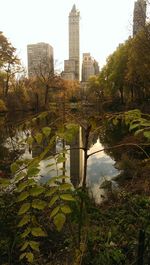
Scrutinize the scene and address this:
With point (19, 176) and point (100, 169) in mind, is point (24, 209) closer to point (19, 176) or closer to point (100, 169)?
point (19, 176)

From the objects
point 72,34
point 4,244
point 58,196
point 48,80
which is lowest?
point 4,244

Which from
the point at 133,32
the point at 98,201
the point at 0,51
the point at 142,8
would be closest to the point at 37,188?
the point at 98,201

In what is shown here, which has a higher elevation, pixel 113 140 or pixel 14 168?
pixel 14 168

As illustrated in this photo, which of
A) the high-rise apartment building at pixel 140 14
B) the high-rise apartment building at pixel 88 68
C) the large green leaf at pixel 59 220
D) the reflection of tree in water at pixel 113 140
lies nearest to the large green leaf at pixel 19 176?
the large green leaf at pixel 59 220

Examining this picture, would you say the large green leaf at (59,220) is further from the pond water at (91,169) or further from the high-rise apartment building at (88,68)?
the high-rise apartment building at (88,68)

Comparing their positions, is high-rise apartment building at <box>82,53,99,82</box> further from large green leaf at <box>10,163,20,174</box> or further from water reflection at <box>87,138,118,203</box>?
large green leaf at <box>10,163,20,174</box>

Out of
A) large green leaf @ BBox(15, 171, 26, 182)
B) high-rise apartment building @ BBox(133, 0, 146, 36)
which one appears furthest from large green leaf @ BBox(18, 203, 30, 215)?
high-rise apartment building @ BBox(133, 0, 146, 36)

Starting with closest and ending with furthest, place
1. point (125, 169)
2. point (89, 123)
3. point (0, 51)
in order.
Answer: point (89, 123) < point (125, 169) < point (0, 51)

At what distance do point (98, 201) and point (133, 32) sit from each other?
2650cm

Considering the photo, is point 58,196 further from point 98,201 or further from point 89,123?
point 98,201

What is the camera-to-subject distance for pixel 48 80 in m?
43.5

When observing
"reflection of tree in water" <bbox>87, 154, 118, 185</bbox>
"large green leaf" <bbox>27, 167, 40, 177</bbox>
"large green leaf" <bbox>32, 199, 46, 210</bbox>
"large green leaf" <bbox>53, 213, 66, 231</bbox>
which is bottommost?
"reflection of tree in water" <bbox>87, 154, 118, 185</bbox>

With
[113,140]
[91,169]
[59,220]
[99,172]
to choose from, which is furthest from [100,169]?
[59,220]

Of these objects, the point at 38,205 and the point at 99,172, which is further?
the point at 99,172
